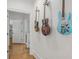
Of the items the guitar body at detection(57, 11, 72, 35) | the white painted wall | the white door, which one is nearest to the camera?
the guitar body at detection(57, 11, 72, 35)

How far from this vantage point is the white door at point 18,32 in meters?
12.7

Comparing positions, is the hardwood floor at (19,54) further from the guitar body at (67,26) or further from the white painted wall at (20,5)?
the guitar body at (67,26)

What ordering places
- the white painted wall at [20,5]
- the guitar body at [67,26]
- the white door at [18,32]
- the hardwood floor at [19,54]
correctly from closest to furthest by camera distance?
the guitar body at [67,26]
the white painted wall at [20,5]
the hardwood floor at [19,54]
the white door at [18,32]

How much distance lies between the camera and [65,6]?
283 centimetres

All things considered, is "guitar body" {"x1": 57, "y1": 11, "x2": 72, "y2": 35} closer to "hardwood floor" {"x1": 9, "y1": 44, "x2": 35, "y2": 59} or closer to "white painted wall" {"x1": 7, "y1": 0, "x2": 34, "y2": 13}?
"white painted wall" {"x1": 7, "y1": 0, "x2": 34, "y2": 13}

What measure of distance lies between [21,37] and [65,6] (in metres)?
10.2

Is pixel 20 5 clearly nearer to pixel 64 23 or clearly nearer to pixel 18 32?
pixel 64 23

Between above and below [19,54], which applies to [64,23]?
above

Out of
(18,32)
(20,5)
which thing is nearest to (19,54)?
(20,5)

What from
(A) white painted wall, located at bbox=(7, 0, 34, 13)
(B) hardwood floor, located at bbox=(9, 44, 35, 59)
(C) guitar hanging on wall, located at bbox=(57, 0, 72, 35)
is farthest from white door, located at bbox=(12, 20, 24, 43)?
(C) guitar hanging on wall, located at bbox=(57, 0, 72, 35)

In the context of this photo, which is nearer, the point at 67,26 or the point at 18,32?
the point at 67,26

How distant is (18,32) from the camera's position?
12.8 meters

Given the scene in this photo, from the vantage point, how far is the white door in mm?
12680

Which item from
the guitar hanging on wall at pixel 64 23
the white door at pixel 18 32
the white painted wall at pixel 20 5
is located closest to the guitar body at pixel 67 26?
the guitar hanging on wall at pixel 64 23
